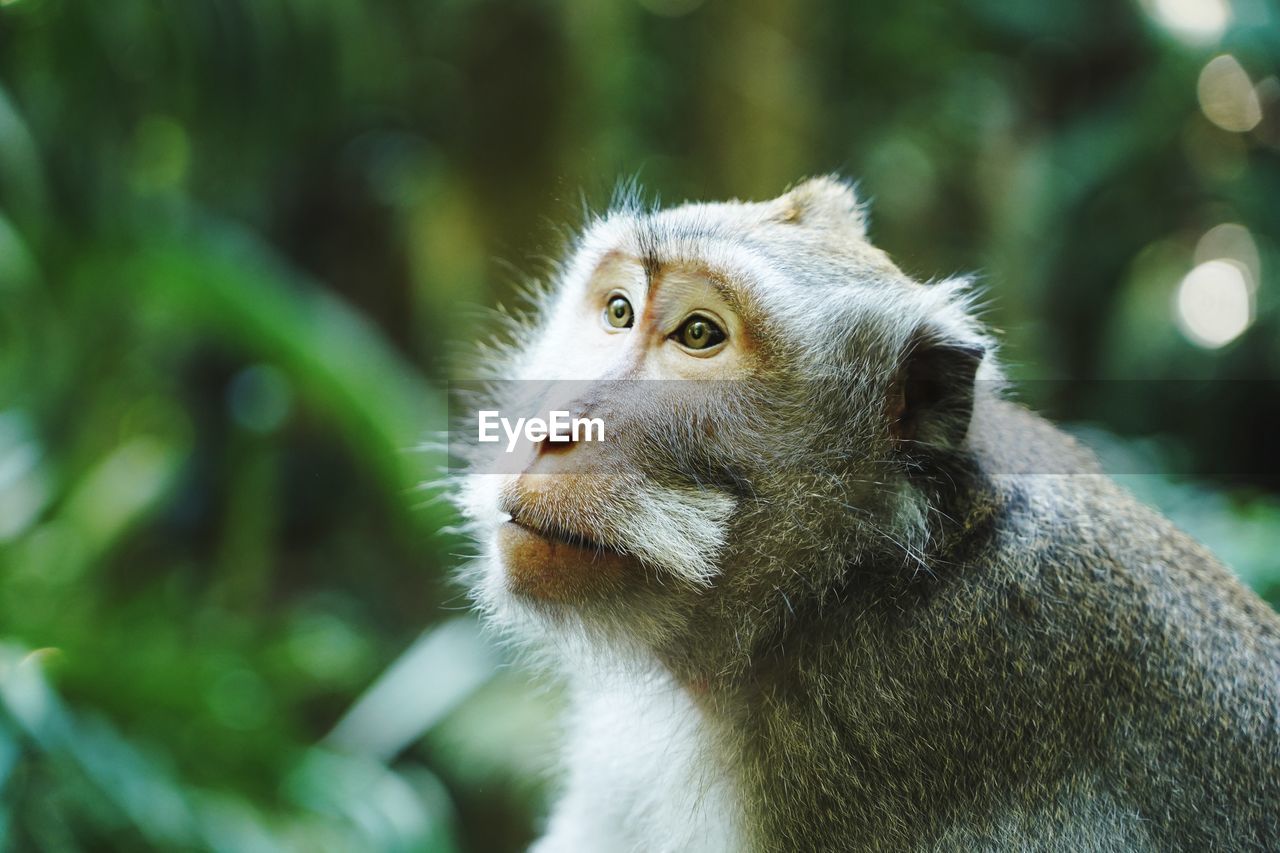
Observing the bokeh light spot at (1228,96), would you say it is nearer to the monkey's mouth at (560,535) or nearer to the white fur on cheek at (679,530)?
the white fur on cheek at (679,530)

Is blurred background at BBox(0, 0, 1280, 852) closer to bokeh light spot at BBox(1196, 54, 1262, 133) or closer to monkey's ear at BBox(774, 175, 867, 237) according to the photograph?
bokeh light spot at BBox(1196, 54, 1262, 133)

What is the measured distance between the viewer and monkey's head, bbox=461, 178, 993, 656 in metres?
1.73

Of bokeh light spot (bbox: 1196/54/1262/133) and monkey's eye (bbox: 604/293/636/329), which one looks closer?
monkey's eye (bbox: 604/293/636/329)

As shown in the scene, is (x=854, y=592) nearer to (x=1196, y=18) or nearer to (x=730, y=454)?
(x=730, y=454)

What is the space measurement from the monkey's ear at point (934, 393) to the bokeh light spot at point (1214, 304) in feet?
14.9

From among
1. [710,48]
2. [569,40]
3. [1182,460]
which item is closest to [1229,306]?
[1182,460]

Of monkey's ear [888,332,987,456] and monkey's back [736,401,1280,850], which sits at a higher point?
monkey's ear [888,332,987,456]

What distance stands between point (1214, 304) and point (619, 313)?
4.82m

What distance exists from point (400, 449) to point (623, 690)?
78.1 inches

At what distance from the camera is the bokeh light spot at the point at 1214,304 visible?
5703 mm

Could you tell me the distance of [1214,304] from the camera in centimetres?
582

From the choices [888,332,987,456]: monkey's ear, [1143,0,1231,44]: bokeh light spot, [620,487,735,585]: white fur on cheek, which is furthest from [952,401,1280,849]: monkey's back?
[1143,0,1231,44]: bokeh light spot

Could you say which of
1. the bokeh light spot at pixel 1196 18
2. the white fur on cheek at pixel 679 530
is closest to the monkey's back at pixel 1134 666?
the white fur on cheek at pixel 679 530

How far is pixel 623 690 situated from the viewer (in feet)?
7.02
